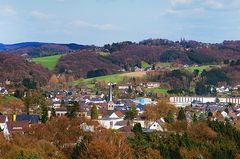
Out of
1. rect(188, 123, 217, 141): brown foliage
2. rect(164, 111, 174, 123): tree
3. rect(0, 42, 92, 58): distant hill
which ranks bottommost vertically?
rect(164, 111, 174, 123): tree

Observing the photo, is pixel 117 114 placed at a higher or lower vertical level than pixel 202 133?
lower

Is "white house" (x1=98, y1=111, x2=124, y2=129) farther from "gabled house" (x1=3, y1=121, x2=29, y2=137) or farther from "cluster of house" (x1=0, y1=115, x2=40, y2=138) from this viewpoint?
"gabled house" (x1=3, y1=121, x2=29, y2=137)

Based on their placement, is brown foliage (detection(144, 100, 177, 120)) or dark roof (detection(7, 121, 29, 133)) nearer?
dark roof (detection(7, 121, 29, 133))

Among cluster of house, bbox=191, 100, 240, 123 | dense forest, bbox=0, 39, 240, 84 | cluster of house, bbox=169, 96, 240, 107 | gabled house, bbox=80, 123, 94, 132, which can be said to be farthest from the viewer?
dense forest, bbox=0, 39, 240, 84

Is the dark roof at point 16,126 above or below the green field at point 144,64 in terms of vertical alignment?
below

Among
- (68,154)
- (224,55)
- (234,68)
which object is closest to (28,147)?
(68,154)

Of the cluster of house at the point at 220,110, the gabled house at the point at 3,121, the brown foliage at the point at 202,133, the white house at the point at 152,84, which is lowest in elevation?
the cluster of house at the point at 220,110

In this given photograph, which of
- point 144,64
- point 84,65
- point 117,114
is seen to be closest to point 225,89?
point 84,65

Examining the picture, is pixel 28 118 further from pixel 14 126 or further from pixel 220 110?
pixel 220 110

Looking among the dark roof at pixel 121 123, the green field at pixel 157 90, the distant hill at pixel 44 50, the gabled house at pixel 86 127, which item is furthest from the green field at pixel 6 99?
the distant hill at pixel 44 50

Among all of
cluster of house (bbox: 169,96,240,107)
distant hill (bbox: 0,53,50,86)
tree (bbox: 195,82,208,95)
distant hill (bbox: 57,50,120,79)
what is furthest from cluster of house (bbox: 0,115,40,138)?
distant hill (bbox: 57,50,120,79)

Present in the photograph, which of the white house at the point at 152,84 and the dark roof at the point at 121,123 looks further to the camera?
the white house at the point at 152,84

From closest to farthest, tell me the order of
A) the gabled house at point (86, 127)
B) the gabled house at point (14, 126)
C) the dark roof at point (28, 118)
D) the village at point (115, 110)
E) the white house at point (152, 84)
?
the gabled house at point (86, 127) → the gabled house at point (14, 126) → the village at point (115, 110) → the dark roof at point (28, 118) → the white house at point (152, 84)

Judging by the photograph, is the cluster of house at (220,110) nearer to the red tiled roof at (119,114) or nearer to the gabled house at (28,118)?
the red tiled roof at (119,114)
